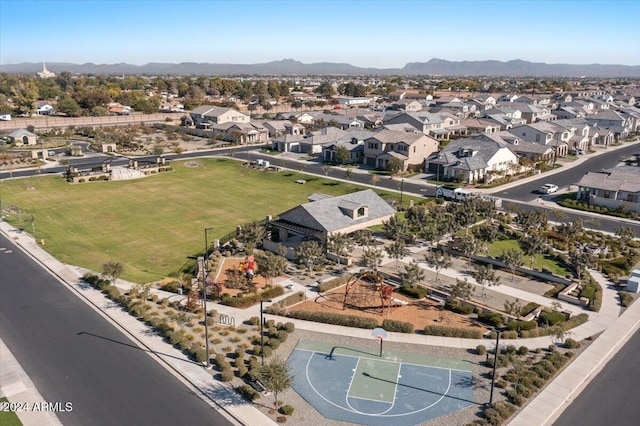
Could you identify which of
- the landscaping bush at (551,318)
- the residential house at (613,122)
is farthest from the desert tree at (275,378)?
the residential house at (613,122)

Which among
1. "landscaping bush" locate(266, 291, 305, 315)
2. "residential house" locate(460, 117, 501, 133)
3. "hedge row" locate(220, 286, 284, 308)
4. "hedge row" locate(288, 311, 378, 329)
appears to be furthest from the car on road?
"hedge row" locate(220, 286, 284, 308)

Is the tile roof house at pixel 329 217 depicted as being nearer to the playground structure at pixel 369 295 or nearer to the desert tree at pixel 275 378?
the playground structure at pixel 369 295

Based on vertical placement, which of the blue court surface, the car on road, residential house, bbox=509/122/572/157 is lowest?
the blue court surface

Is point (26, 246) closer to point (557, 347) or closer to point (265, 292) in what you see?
point (265, 292)

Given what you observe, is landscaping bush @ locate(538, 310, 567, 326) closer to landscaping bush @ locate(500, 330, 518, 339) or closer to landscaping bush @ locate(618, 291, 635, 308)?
landscaping bush @ locate(500, 330, 518, 339)

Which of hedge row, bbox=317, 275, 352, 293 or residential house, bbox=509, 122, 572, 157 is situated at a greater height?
residential house, bbox=509, 122, 572, 157
